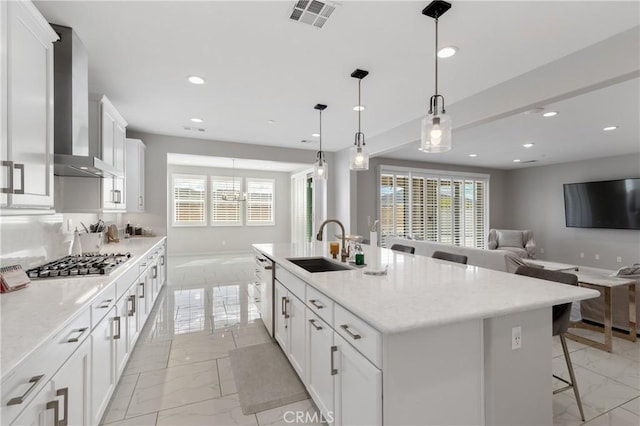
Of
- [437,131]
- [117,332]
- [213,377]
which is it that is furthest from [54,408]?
[437,131]

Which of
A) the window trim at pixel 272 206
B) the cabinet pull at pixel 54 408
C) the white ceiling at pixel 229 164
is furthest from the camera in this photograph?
the window trim at pixel 272 206

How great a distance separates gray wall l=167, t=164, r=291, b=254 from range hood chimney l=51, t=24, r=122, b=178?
21.6ft

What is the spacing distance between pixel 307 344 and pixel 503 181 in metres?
9.43

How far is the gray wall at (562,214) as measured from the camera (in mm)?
6617

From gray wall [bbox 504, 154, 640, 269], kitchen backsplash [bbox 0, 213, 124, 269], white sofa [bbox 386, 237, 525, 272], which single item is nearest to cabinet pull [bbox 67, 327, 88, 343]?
kitchen backsplash [bbox 0, 213, 124, 269]

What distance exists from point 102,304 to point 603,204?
9.41 metres

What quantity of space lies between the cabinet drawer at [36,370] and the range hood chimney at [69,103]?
1.24 m

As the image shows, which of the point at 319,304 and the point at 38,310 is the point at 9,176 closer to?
the point at 38,310

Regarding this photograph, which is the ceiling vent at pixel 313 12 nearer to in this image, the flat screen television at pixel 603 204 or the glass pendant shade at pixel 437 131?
the glass pendant shade at pixel 437 131

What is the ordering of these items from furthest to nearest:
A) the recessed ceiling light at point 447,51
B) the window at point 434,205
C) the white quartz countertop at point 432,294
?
the window at point 434,205, the recessed ceiling light at point 447,51, the white quartz countertop at point 432,294

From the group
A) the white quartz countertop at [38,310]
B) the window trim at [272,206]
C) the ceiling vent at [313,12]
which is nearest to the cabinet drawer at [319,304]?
the white quartz countertop at [38,310]

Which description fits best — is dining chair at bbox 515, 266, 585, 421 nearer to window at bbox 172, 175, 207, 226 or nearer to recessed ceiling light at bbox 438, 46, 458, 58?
recessed ceiling light at bbox 438, 46, 458, 58

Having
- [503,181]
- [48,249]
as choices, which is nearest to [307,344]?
[48,249]

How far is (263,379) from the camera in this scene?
92.3 inches
